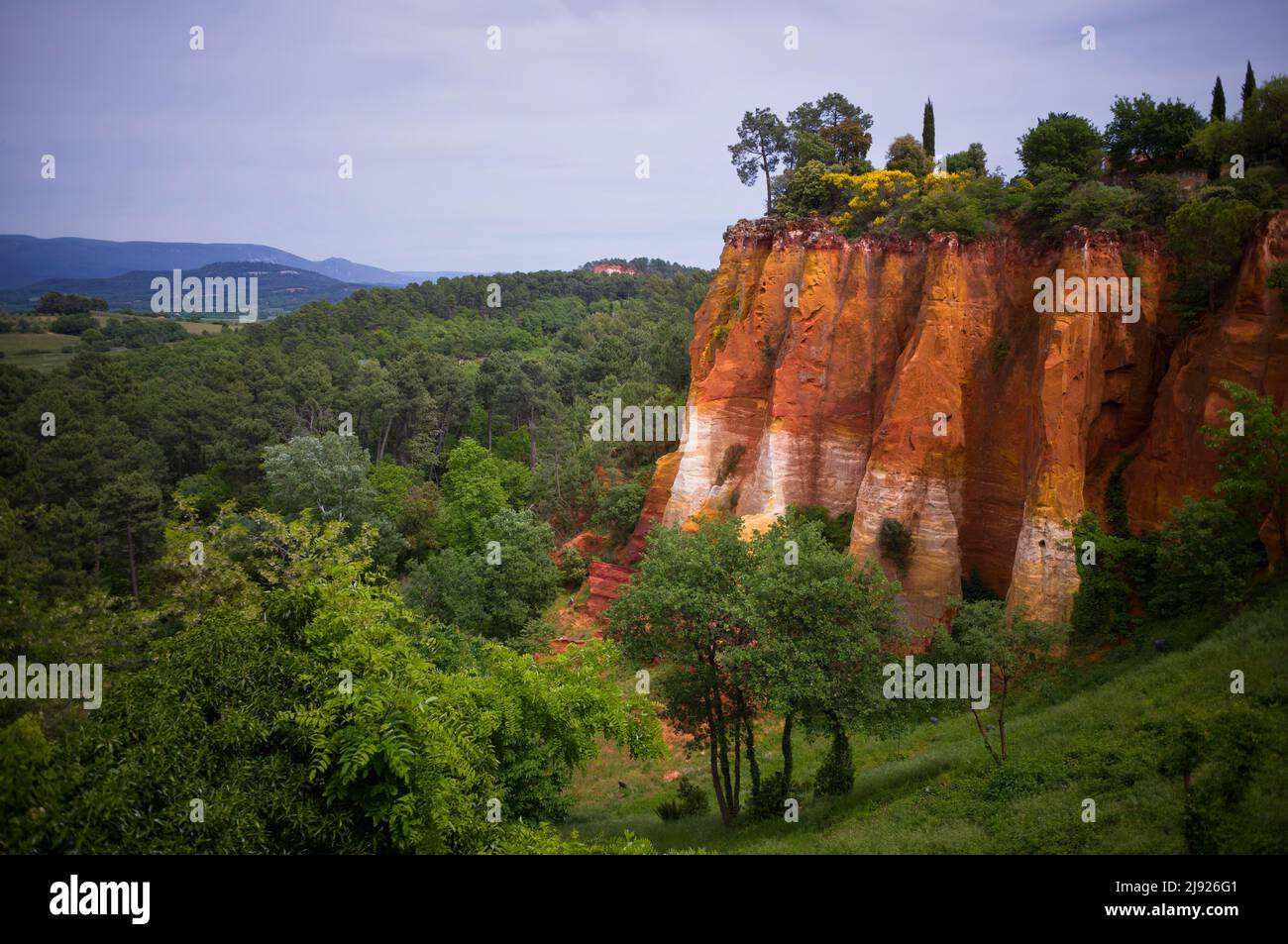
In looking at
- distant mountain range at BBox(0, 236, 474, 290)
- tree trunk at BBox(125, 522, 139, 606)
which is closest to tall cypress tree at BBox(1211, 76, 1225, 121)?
distant mountain range at BBox(0, 236, 474, 290)

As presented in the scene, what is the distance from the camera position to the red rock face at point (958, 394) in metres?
22.1

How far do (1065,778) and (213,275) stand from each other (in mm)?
69423

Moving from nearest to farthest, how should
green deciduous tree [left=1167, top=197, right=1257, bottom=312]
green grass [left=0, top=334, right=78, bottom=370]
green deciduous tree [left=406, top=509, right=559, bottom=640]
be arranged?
1. green deciduous tree [left=1167, top=197, right=1257, bottom=312]
2. green deciduous tree [left=406, top=509, right=559, bottom=640]
3. green grass [left=0, top=334, right=78, bottom=370]

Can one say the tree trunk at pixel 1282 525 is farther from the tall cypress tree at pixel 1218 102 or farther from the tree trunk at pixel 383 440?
the tree trunk at pixel 383 440

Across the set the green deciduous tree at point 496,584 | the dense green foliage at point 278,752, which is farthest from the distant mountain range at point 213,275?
the dense green foliage at point 278,752

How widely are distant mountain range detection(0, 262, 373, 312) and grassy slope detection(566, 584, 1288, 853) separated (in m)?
29.6

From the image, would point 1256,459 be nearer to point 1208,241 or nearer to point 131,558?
point 1208,241

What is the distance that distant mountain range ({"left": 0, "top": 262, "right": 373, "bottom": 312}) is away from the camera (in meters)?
35.1

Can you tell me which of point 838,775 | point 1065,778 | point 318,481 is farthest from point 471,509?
point 1065,778

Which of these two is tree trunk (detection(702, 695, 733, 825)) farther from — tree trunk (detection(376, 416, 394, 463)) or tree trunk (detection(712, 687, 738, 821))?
tree trunk (detection(376, 416, 394, 463))

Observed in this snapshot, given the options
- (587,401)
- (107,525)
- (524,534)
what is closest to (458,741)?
(524,534)

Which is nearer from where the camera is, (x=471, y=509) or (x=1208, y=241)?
(x=1208, y=241)

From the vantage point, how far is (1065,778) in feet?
50.4

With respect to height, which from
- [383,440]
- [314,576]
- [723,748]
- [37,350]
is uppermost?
[37,350]
